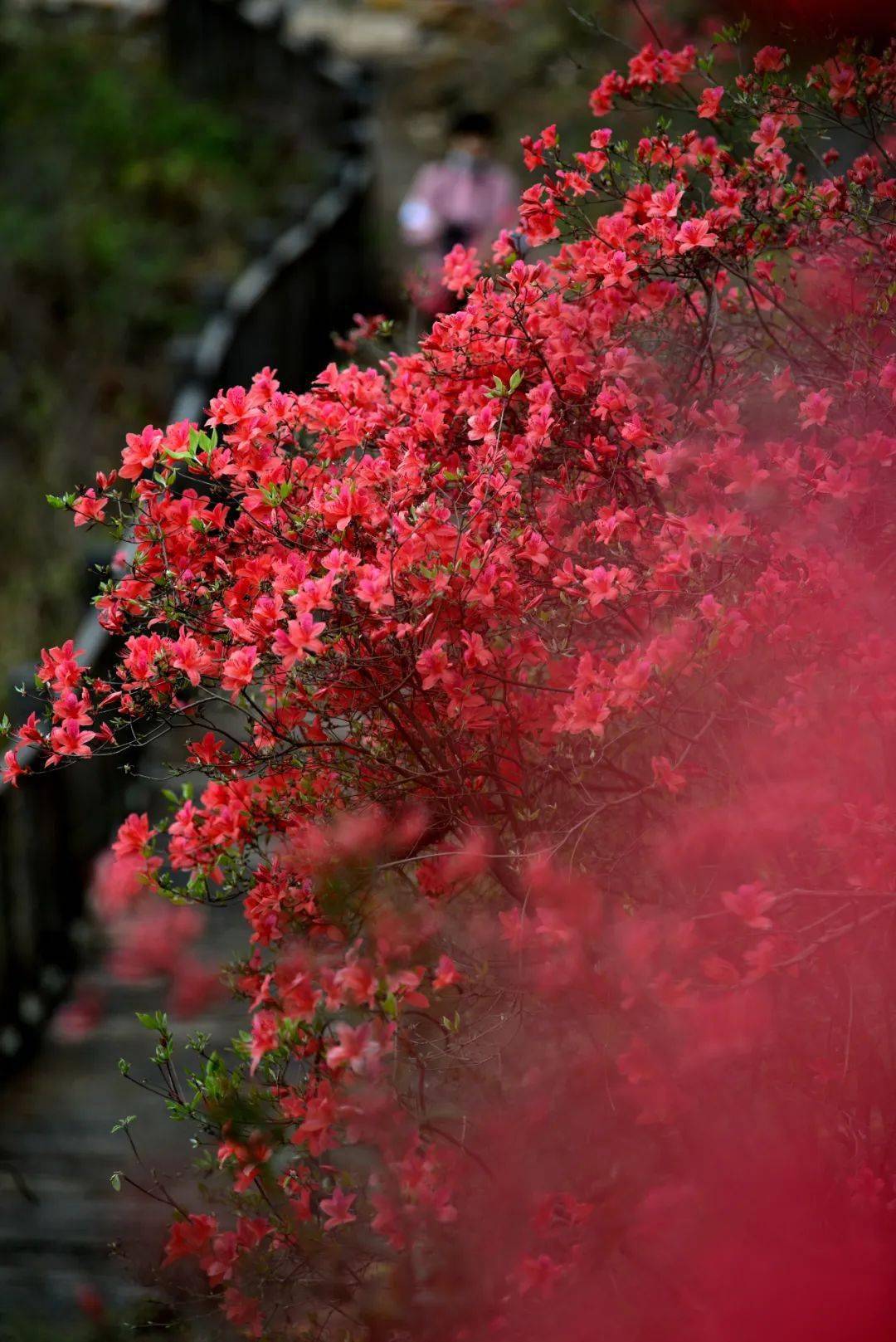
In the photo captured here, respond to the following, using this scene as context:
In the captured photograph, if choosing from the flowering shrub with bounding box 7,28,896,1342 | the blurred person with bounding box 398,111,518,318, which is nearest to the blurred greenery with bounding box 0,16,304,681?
the blurred person with bounding box 398,111,518,318

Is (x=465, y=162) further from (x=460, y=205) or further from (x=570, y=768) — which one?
(x=570, y=768)

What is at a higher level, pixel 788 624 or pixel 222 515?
pixel 222 515

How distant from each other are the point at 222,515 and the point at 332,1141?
3.58ft

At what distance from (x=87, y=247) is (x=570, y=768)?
9423mm

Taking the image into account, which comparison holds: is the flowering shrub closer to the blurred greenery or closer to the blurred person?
the blurred greenery

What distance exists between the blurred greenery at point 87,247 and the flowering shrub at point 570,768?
19.6ft

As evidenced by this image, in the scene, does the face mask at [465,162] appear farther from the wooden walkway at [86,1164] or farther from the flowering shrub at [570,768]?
the flowering shrub at [570,768]

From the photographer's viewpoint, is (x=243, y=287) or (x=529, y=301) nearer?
(x=529, y=301)

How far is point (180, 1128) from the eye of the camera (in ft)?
12.0

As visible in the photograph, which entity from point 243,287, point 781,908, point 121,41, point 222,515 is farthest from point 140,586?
point 121,41

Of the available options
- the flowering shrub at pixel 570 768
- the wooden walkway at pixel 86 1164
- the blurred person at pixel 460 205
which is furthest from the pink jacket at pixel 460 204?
the flowering shrub at pixel 570 768

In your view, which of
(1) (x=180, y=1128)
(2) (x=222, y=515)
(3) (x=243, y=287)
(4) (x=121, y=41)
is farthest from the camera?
(4) (x=121, y=41)

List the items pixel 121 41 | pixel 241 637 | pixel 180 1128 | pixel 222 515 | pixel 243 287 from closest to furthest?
pixel 241 637 < pixel 222 515 < pixel 180 1128 < pixel 243 287 < pixel 121 41

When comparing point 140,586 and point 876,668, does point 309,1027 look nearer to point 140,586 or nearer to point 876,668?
point 140,586
